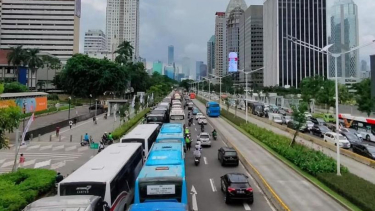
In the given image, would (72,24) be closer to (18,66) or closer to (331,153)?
(18,66)

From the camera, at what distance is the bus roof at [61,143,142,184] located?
40.8 feet

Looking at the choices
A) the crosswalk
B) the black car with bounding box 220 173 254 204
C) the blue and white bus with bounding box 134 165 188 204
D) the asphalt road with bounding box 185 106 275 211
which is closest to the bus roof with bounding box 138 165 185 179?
the blue and white bus with bounding box 134 165 188 204

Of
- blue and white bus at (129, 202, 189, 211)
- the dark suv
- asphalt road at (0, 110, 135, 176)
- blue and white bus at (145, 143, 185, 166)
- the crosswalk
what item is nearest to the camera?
blue and white bus at (129, 202, 189, 211)

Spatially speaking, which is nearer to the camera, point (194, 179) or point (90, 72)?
point (194, 179)

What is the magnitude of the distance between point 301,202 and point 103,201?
10612mm

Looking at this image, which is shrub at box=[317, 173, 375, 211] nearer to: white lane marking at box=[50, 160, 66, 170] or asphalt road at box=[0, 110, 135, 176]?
asphalt road at box=[0, 110, 135, 176]

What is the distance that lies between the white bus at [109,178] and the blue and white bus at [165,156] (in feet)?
3.77

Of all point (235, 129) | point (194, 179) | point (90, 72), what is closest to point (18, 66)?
point (90, 72)

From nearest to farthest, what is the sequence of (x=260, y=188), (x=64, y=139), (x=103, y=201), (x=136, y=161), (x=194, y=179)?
(x=103, y=201), (x=136, y=161), (x=260, y=188), (x=194, y=179), (x=64, y=139)

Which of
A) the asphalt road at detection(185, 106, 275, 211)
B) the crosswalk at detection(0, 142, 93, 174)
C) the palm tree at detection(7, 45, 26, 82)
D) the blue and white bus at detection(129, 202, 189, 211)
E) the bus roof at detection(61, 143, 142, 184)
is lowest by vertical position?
the asphalt road at detection(185, 106, 275, 211)

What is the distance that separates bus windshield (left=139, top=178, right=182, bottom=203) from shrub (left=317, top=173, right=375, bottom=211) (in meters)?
9.02

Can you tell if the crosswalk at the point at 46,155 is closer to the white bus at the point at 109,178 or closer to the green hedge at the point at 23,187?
the green hedge at the point at 23,187

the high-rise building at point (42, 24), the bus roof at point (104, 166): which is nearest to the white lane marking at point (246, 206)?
the bus roof at point (104, 166)

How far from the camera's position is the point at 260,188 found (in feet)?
64.4
